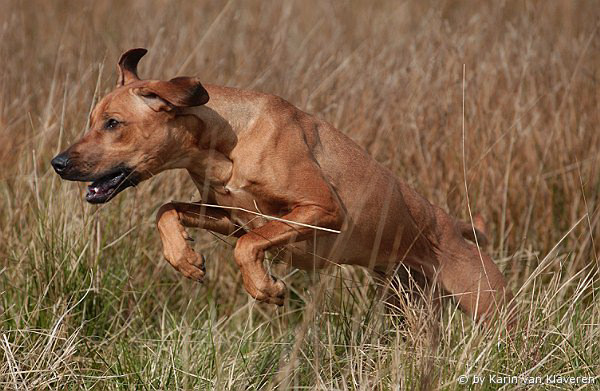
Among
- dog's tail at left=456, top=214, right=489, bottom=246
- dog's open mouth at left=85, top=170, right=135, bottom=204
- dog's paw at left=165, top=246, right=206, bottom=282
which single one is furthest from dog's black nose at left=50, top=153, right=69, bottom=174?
dog's tail at left=456, top=214, right=489, bottom=246

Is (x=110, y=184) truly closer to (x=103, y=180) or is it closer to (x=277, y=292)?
(x=103, y=180)

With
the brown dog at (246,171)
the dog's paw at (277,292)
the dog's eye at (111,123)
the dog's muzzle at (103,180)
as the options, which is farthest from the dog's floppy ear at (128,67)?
the dog's paw at (277,292)

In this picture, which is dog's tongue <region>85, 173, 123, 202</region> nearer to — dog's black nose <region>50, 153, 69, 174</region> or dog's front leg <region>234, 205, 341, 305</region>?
dog's black nose <region>50, 153, 69, 174</region>

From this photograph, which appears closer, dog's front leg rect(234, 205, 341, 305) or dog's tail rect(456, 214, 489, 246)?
dog's front leg rect(234, 205, 341, 305)

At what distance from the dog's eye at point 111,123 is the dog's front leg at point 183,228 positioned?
49cm

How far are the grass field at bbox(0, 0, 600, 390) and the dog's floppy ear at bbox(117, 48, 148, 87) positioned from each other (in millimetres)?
495

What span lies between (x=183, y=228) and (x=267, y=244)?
0.47m

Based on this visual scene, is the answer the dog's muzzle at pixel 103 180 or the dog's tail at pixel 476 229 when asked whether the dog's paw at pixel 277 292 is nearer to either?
the dog's muzzle at pixel 103 180

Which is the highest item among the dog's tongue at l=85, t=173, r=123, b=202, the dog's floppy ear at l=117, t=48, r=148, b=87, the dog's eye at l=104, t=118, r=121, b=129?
the dog's floppy ear at l=117, t=48, r=148, b=87

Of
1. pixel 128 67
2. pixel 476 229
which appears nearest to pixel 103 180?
pixel 128 67

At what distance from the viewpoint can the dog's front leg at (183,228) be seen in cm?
460

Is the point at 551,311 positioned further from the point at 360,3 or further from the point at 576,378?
the point at 360,3

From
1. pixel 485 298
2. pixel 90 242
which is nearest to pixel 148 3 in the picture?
pixel 90 242

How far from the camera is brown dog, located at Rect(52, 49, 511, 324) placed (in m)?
4.61
